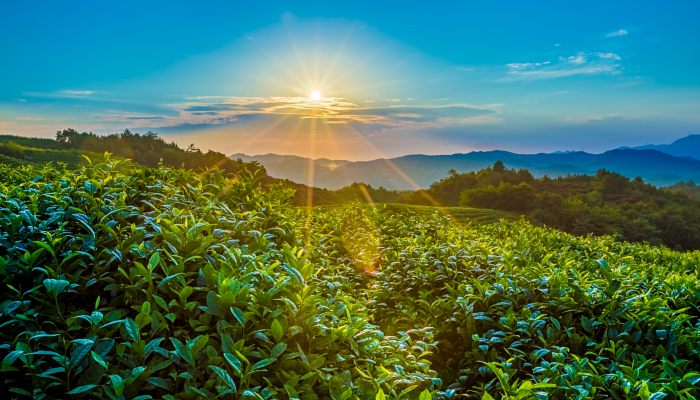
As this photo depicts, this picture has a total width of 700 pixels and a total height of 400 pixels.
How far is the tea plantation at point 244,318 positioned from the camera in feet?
8.00

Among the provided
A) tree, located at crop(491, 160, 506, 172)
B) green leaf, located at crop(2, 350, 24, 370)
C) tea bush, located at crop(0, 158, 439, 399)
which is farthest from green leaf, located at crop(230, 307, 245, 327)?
tree, located at crop(491, 160, 506, 172)

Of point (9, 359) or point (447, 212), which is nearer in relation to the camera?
point (9, 359)

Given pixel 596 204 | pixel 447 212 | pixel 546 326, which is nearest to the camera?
pixel 546 326

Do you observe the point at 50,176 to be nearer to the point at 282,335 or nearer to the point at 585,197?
the point at 282,335

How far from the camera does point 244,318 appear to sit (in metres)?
2.60

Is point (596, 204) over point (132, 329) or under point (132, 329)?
under

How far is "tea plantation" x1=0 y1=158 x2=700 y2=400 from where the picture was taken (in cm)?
244

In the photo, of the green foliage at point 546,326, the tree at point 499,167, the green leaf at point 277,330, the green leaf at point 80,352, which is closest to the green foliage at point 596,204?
the tree at point 499,167

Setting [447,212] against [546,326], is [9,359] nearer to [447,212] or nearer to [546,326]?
[546,326]

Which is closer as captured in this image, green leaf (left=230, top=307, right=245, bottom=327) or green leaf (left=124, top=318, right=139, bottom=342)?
green leaf (left=124, top=318, right=139, bottom=342)

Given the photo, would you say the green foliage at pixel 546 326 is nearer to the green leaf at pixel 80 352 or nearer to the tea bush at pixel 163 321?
the tea bush at pixel 163 321

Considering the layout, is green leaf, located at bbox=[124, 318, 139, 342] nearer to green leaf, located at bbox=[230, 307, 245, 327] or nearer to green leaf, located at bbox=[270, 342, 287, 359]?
green leaf, located at bbox=[230, 307, 245, 327]

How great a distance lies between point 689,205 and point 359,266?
80837 mm

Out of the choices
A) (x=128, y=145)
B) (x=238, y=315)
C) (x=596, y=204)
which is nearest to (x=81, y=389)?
(x=238, y=315)
